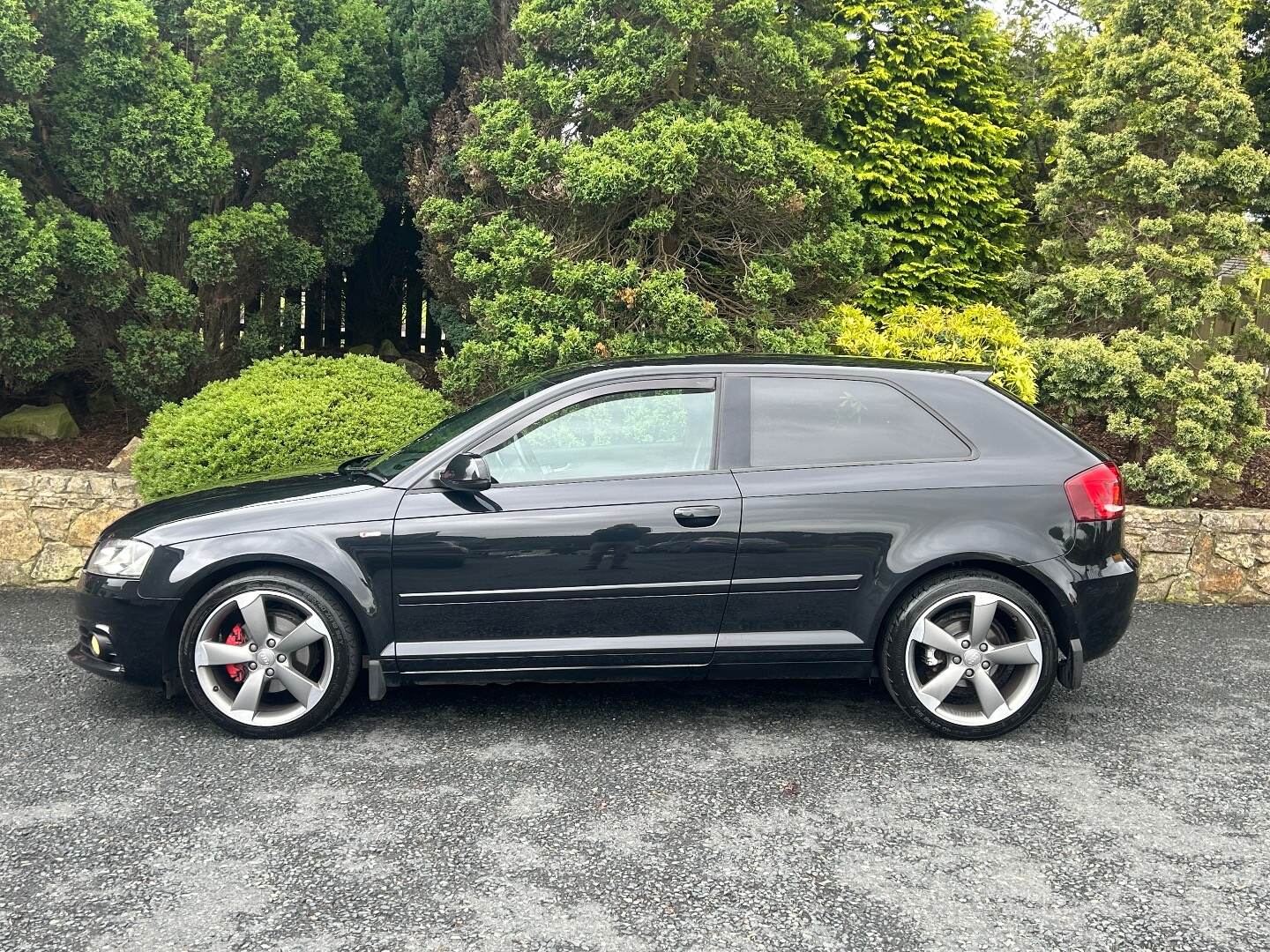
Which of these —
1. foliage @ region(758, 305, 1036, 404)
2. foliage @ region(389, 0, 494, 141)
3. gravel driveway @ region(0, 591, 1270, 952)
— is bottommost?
gravel driveway @ region(0, 591, 1270, 952)

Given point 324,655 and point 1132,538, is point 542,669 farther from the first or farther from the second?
point 1132,538

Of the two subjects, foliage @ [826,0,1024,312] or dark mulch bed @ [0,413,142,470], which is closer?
dark mulch bed @ [0,413,142,470]

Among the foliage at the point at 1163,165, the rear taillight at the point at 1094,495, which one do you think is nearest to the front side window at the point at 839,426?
the rear taillight at the point at 1094,495

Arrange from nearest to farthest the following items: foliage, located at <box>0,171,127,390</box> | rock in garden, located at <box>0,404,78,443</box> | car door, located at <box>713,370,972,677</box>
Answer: car door, located at <box>713,370,972,677</box> < foliage, located at <box>0,171,127,390</box> < rock in garden, located at <box>0,404,78,443</box>

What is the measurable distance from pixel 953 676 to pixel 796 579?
2.48 ft

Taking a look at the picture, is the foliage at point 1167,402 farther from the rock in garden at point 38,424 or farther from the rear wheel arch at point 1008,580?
the rock in garden at point 38,424

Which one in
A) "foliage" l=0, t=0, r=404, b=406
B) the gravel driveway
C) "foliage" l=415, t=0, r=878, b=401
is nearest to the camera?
the gravel driveway

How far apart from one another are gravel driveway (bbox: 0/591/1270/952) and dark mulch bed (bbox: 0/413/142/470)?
306 cm

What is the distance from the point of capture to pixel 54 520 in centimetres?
650

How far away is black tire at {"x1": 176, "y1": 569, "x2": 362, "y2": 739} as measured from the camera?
396cm

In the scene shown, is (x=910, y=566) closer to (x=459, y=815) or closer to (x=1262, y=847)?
(x=1262, y=847)

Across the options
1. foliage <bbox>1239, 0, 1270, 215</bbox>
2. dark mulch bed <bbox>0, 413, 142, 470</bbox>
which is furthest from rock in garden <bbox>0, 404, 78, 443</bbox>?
foliage <bbox>1239, 0, 1270, 215</bbox>

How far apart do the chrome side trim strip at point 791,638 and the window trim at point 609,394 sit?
2.22 ft

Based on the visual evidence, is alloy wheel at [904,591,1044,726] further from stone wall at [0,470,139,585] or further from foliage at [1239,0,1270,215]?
foliage at [1239,0,1270,215]
